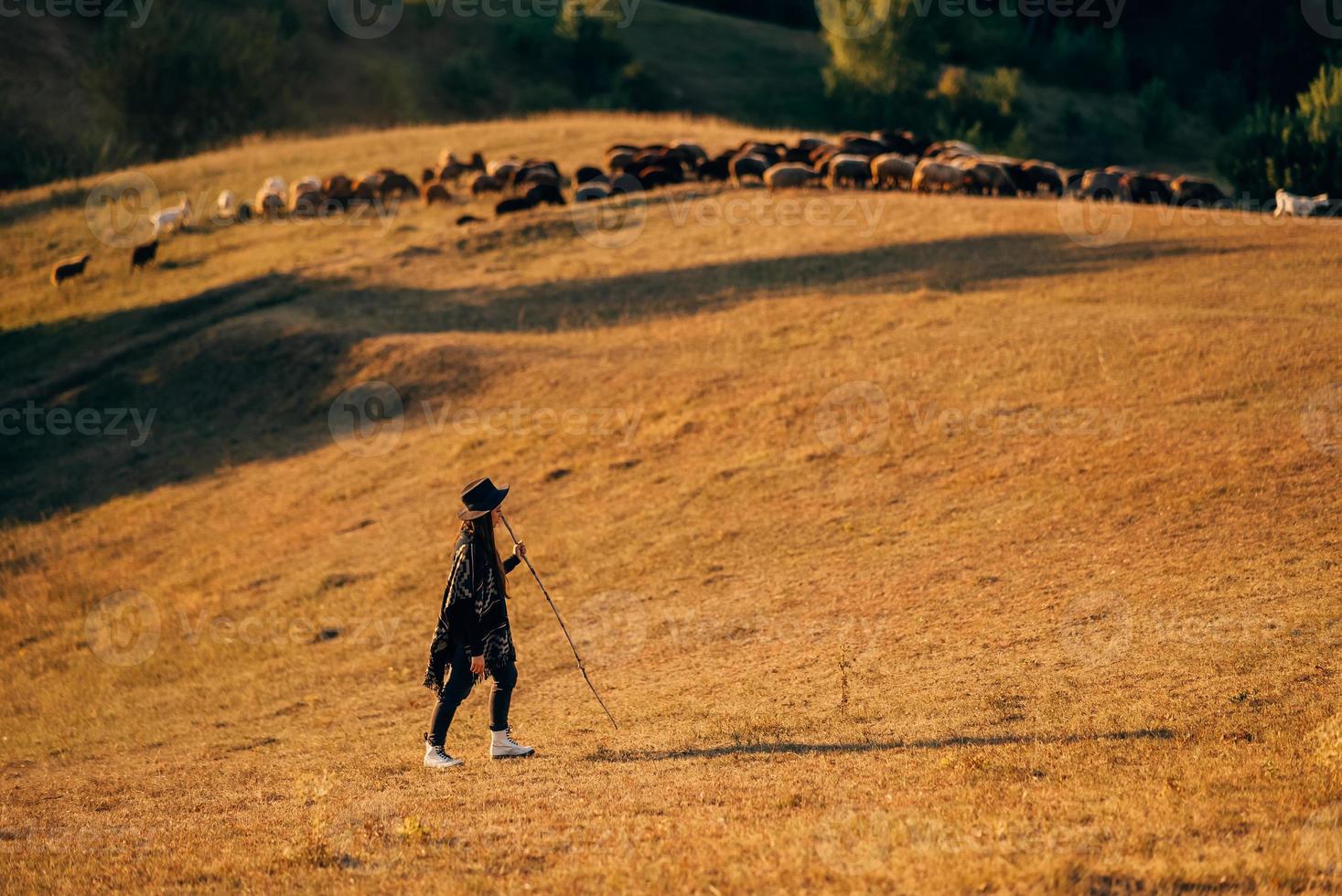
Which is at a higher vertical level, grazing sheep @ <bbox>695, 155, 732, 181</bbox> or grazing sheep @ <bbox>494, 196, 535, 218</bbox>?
grazing sheep @ <bbox>695, 155, 732, 181</bbox>

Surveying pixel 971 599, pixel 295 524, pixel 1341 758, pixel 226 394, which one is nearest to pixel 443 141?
pixel 226 394

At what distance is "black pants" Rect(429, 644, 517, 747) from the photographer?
10.2 metres

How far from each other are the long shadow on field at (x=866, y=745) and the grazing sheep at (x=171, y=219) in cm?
3647

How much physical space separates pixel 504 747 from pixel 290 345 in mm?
20606

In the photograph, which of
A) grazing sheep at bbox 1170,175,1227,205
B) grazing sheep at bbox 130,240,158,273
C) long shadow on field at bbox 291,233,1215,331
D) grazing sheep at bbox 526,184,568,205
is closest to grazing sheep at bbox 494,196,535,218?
grazing sheep at bbox 526,184,568,205

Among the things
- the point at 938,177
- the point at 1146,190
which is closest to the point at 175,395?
the point at 938,177

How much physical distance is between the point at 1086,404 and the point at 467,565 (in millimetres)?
12058

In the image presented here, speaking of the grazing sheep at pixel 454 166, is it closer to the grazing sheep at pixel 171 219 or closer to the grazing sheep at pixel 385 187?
the grazing sheep at pixel 385 187

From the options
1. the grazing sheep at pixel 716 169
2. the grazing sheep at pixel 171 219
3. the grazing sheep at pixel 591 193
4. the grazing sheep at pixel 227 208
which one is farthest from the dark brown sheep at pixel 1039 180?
the grazing sheep at pixel 171 219

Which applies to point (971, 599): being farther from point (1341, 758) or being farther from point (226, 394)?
point (226, 394)

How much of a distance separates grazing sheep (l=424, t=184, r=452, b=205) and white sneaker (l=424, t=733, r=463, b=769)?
33.0 meters

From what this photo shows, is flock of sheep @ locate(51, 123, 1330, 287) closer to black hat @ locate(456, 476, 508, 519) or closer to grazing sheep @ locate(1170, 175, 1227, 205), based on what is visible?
grazing sheep @ locate(1170, 175, 1227, 205)

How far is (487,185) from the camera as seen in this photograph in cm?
4109

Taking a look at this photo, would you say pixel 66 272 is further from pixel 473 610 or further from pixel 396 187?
pixel 473 610
